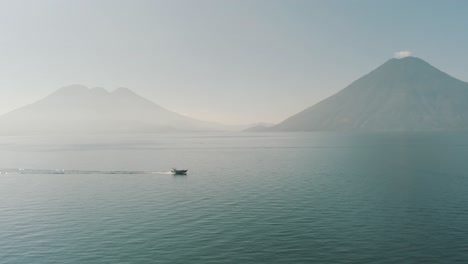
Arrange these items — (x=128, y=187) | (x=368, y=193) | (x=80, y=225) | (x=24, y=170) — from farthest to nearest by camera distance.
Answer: (x=24, y=170) < (x=128, y=187) < (x=368, y=193) < (x=80, y=225)

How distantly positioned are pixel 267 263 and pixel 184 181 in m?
72.0

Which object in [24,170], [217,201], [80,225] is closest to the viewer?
[80,225]

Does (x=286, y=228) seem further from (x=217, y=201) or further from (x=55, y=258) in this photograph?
(x=55, y=258)

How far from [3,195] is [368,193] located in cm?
9242

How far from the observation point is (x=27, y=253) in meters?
50.0

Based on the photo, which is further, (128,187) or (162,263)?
(128,187)

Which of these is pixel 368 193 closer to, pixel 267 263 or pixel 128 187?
pixel 267 263

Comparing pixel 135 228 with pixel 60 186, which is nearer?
pixel 135 228

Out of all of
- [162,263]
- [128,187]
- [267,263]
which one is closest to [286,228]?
[267,263]

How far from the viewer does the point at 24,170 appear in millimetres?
146000

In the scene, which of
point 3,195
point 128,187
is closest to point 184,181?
point 128,187

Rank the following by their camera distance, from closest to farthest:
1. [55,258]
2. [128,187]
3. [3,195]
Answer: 1. [55,258]
2. [3,195]
3. [128,187]

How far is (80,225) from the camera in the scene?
2522 inches

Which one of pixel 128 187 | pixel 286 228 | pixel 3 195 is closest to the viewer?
pixel 286 228
